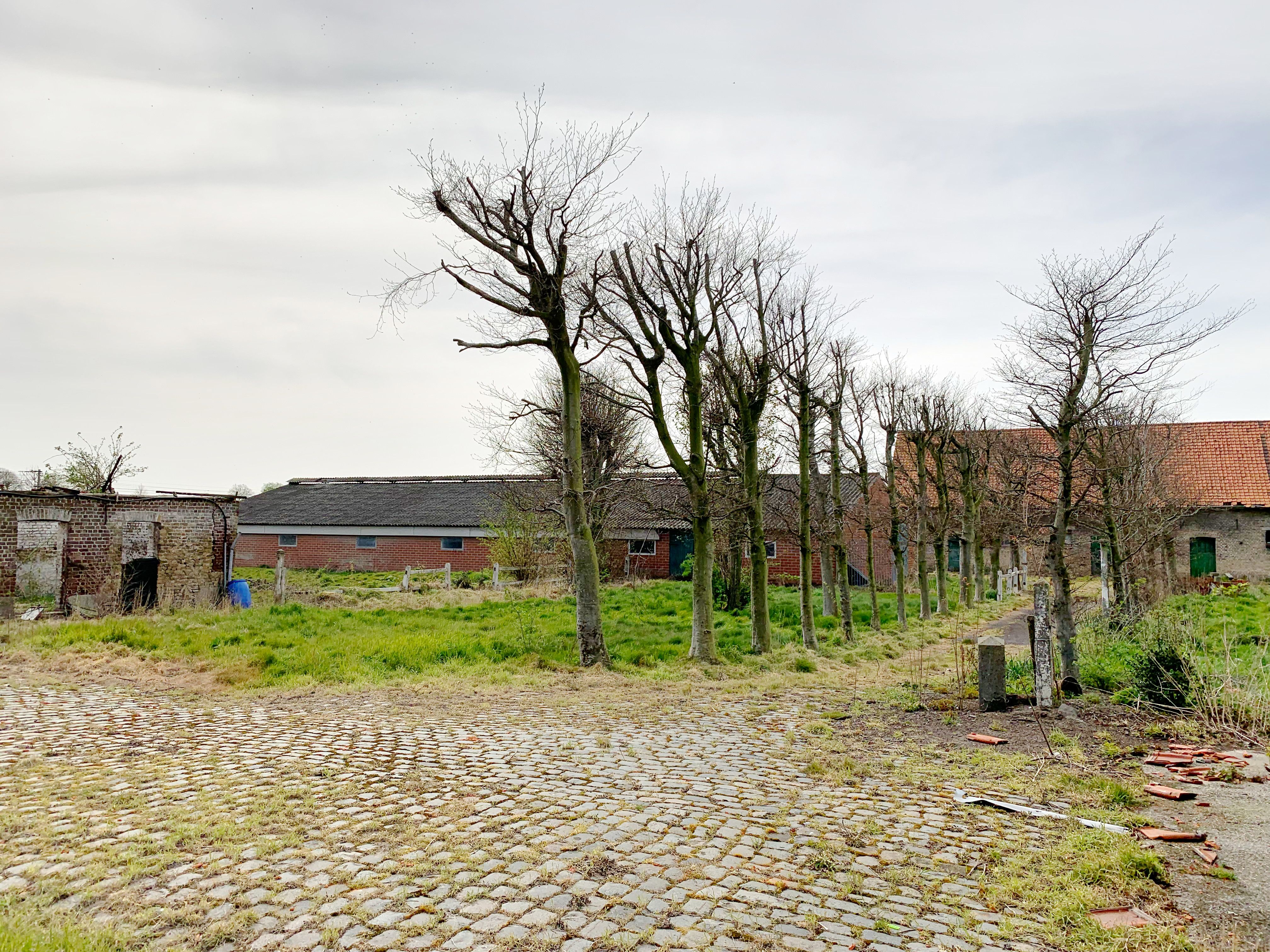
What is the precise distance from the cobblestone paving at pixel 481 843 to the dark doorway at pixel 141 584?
13.7 meters

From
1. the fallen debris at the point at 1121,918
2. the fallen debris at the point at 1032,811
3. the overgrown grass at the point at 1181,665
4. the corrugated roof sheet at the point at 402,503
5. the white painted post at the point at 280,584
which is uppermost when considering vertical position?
the corrugated roof sheet at the point at 402,503

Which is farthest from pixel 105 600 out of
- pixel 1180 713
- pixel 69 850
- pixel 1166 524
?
pixel 1166 524

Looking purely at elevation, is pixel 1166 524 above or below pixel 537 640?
above

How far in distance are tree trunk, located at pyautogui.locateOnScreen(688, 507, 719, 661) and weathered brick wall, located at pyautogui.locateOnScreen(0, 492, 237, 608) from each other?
44.9ft

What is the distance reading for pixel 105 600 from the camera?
64.8 feet

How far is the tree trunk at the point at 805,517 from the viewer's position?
637 inches

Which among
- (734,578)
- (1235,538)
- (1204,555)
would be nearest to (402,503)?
(734,578)

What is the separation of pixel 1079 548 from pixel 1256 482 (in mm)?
6860

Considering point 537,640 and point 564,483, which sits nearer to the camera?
point 564,483

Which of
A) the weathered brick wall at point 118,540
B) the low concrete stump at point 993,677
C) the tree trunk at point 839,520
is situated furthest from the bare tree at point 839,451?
the weathered brick wall at point 118,540

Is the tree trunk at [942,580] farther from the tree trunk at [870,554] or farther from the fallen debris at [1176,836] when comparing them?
the fallen debris at [1176,836]

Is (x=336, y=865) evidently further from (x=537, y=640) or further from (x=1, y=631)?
(x=1, y=631)

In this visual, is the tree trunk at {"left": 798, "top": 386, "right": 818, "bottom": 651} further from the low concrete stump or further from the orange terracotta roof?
the orange terracotta roof

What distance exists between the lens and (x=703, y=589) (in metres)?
14.8
